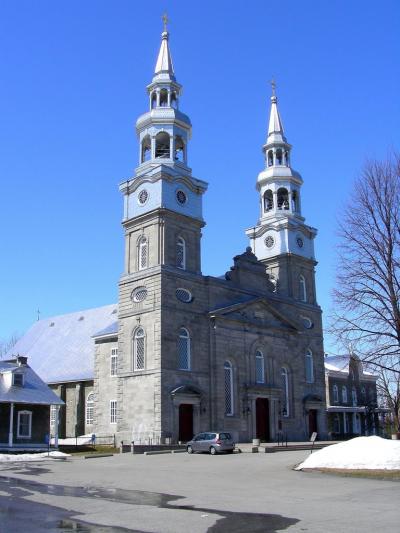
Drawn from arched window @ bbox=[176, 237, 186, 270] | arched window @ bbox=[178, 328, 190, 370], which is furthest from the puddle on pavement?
arched window @ bbox=[176, 237, 186, 270]

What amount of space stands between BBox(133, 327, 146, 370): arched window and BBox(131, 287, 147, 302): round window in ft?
6.95

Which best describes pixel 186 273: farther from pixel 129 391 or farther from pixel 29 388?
pixel 29 388

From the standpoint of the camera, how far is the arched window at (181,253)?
4578 centimetres

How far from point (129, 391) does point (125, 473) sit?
18926 mm

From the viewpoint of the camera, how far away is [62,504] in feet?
49.0

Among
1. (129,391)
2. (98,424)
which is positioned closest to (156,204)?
(129,391)

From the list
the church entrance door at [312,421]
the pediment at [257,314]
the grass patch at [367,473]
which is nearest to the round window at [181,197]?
the pediment at [257,314]

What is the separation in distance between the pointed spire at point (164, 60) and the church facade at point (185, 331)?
4.8 inches

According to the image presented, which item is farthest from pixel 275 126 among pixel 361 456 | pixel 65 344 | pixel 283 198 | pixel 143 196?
pixel 361 456

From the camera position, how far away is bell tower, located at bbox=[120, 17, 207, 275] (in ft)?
148

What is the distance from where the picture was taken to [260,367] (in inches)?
1943

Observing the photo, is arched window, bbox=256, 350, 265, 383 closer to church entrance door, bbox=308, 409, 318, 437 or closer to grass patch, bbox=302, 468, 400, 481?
church entrance door, bbox=308, 409, 318, 437

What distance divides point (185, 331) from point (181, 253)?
19.5 feet

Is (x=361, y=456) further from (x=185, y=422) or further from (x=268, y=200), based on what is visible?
(x=268, y=200)
